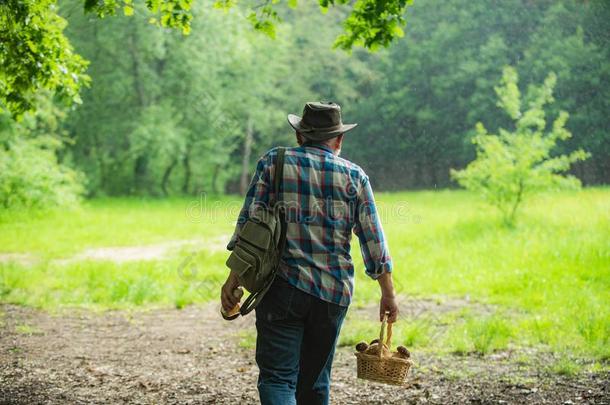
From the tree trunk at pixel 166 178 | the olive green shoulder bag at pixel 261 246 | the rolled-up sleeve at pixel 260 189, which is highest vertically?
the rolled-up sleeve at pixel 260 189

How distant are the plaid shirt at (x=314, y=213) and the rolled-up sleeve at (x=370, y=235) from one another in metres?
0.04

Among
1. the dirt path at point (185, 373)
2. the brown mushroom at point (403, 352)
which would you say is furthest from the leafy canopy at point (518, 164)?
the brown mushroom at point (403, 352)

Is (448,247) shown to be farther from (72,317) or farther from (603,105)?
(603,105)

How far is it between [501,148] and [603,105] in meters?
16.8

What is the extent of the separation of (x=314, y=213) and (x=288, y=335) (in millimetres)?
598

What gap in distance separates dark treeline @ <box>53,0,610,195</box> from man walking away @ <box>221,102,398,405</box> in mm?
27115

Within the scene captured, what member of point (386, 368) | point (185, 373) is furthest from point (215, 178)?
point (386, 368)

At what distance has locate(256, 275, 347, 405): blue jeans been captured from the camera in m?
3.20

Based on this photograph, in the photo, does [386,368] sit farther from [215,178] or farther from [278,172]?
[215,178]

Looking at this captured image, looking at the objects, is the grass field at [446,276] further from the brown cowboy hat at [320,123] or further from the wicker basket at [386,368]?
the brown cowboy hat at [320,123]

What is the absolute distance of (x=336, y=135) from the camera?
337 cm

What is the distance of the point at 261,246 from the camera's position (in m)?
3.20

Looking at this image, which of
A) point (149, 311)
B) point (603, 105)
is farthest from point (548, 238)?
point (603, 105)

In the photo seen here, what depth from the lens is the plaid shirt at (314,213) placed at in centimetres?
324
